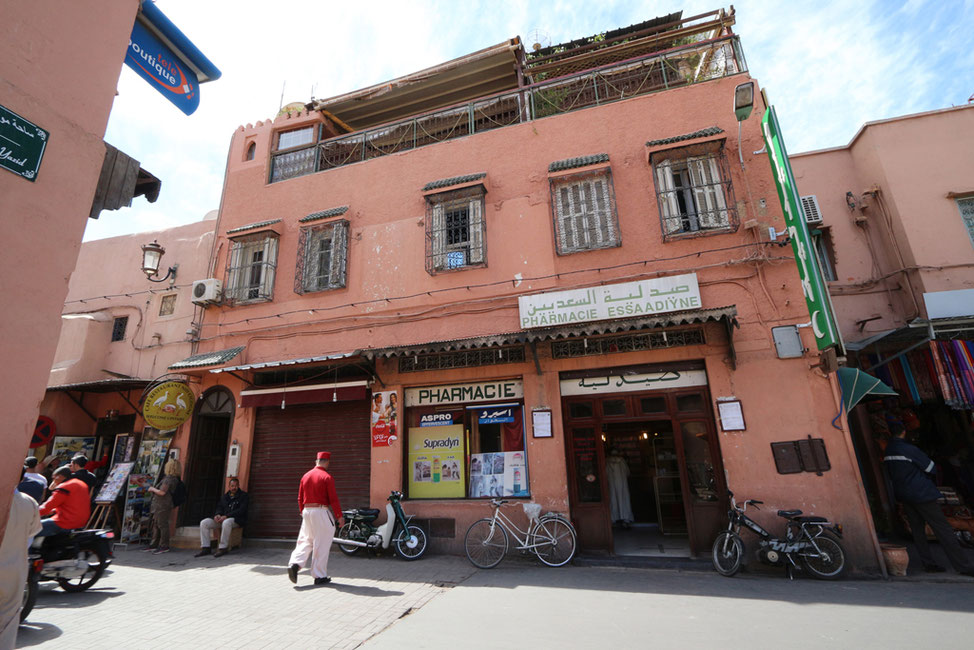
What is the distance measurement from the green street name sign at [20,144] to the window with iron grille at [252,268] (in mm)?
7613

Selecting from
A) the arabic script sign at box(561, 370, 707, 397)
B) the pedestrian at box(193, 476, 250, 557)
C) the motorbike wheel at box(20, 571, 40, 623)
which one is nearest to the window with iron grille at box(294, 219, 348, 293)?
the pedestrian at box(193, 476, 250, 557)

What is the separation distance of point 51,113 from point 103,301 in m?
12.1

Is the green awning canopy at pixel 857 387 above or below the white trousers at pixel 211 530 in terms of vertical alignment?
above

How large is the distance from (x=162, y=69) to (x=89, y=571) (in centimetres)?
668

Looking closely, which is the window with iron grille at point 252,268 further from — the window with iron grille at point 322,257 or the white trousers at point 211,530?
the white trousers at point 211,530

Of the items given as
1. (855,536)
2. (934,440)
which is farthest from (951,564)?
(934,440)

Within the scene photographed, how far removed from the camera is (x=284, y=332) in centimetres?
1053

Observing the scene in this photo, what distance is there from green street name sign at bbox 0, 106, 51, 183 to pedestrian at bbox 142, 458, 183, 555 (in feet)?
27.3

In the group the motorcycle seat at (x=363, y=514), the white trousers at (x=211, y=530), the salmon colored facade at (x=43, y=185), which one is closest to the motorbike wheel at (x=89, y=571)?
the white trousers at (x=211, y=530)

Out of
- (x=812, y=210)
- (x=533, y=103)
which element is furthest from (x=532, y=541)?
(x=812, y=210)

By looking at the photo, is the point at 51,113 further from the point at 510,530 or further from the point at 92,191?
the point at 510,530

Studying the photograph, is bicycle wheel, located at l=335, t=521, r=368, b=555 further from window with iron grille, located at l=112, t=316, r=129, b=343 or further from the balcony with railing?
window with iron grille, located at l=112, t=316, r=129, b=343

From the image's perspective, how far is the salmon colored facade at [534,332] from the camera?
7523 millimetres

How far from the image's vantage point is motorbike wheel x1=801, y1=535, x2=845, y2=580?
6.21 m
